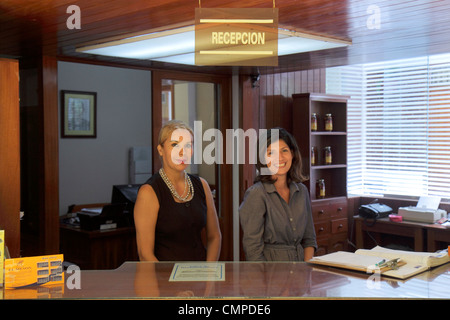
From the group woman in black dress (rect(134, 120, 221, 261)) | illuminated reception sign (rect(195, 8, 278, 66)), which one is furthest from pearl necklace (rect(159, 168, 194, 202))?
illuminated reception sign (rect(195, 8, 278, 66))

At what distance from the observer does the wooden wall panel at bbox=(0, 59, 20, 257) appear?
3.17 metres

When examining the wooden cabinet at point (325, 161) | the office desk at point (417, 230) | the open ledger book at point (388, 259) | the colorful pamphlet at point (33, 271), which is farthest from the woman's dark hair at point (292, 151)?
the wooden cabinet at point (325, 161)

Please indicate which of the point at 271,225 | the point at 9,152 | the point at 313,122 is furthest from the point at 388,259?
the point at 313,122

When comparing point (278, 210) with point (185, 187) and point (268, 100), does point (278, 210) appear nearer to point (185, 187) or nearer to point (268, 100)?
point (185, 187)

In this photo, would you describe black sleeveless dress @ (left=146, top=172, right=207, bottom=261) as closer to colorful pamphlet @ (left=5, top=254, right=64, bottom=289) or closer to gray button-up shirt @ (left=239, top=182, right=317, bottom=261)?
gray button-up shirt @ (left=239, top=182, right=317, bottom=261)

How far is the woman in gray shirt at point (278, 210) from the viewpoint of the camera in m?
2.81

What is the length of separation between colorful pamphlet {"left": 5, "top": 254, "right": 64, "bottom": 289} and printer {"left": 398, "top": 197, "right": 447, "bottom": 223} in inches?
160

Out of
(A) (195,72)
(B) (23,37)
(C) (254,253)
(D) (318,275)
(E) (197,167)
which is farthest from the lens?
(E) (197,167)

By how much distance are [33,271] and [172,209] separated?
907 mm

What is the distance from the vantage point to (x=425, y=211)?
5168 millimetres

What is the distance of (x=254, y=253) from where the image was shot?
2781 millimetres

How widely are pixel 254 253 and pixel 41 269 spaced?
3.87ft

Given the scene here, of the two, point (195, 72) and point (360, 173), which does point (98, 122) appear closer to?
point (195, 72)

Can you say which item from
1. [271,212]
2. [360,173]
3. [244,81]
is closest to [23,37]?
[271,212]
